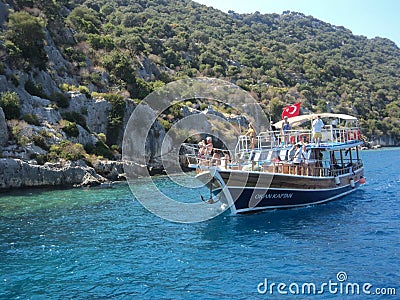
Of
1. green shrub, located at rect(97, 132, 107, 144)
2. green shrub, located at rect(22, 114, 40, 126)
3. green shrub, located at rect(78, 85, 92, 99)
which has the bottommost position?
green shrub, located at rect(97, 132, 107, 144)

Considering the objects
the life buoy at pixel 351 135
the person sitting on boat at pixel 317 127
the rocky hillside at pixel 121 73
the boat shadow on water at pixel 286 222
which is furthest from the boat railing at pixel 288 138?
→ the rocky hillside at pixel 121 73

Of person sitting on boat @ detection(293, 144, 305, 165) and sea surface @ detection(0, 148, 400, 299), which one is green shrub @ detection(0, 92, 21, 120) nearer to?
sea surface @ detection(0, 148, 400, 299)

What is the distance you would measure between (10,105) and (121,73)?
23.5 m

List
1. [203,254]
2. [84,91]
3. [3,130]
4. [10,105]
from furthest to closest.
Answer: [84,91]
[10,105]
[3,130]
[203,254]

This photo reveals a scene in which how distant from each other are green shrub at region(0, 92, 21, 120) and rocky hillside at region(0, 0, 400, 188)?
0.34 ft

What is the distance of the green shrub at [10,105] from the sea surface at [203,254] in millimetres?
16745

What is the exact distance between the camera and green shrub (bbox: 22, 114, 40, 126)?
37.5m

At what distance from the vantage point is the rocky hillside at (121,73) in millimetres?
39719

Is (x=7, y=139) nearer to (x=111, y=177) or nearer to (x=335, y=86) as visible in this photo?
(x=111, y=177)

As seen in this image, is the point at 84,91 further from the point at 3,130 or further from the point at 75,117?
the point at 3,130

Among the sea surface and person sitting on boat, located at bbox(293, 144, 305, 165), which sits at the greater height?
person sitting on boat, located at bbox(293, 144, 305, 165)

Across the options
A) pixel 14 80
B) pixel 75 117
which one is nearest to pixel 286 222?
pixel 75 117

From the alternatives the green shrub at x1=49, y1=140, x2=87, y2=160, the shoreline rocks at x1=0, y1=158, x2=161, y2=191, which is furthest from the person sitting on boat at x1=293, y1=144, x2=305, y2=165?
the green shrub at x1=49, y1=140, x2=87, y2=160

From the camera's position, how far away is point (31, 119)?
1495 inches
